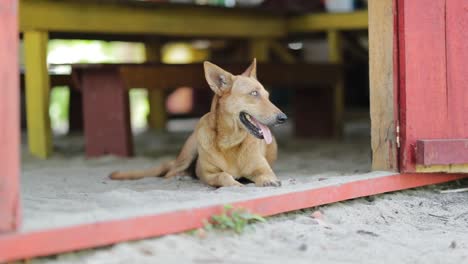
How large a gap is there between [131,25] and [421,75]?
4.31m

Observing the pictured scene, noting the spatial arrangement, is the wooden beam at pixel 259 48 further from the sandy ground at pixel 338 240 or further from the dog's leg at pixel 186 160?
the sandy ground at pixel 338 240

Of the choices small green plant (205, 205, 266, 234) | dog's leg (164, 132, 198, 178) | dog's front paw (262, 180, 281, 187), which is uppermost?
dog's leg (164, 132, 198, 178)

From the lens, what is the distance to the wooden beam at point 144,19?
24.8 feet

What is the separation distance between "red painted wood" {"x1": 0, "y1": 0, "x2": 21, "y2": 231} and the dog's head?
1.91 meters

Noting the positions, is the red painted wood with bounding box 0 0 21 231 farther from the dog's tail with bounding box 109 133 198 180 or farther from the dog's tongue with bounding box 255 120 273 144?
the dog's tail with bounding box 109 133 198 180

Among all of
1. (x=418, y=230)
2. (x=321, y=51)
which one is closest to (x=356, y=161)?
(x=418, y=230)

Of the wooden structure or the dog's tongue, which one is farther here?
the wooden structure

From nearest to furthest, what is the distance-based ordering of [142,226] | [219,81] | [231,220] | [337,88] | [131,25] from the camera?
1. [142,226]
2. [231,220]
3. [219,81]
4. [131,25]
5. [337,88]

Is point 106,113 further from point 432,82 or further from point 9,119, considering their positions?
point 9,119

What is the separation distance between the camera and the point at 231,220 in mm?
3703

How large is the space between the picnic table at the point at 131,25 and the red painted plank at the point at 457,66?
162 inches

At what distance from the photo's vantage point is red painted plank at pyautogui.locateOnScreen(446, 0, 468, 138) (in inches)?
205

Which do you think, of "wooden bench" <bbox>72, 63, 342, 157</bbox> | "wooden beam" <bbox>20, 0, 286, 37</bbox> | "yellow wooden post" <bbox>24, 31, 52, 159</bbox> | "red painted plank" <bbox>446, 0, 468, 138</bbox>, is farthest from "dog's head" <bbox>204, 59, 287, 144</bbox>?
"wooden beam" <bbox>20, 0, 286, 37</bbox>

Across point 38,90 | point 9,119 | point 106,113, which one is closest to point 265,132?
point 9,119
